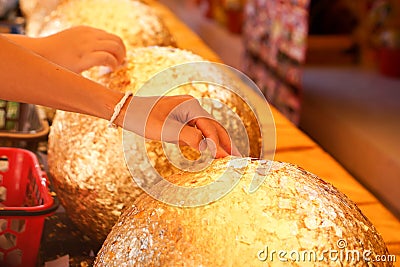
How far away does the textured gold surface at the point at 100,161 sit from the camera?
1134 mm

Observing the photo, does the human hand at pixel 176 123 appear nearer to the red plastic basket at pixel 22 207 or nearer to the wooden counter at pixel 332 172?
the red plastic basket at pixel 22 207

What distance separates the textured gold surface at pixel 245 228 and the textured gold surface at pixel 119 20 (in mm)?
743

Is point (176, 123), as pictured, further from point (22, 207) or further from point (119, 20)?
point (119, 20)

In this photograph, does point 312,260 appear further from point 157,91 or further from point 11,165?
point 11,165

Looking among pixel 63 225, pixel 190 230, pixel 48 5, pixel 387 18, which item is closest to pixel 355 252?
pixel 190 230

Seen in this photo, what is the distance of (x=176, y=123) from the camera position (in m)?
0.96

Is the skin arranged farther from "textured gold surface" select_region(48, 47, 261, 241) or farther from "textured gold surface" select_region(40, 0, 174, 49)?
"textured gold surface" select_region(40, 0, 174, 49)

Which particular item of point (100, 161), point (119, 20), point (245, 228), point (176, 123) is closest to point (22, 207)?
point (100, 161)

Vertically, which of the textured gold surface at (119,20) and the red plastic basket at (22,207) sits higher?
the textured gold surface at (119,20)

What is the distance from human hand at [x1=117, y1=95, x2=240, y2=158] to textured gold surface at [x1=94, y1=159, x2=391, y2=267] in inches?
3.0

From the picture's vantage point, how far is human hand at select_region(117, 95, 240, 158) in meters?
0.94

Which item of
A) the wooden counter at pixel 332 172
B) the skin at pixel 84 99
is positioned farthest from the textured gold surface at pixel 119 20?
the skin at pixel 84 99

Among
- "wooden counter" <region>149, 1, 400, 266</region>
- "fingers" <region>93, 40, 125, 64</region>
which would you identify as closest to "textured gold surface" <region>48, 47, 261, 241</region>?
"fingers" <region>93, 40, 125, 64</region>

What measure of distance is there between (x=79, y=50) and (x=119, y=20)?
1.05ft
